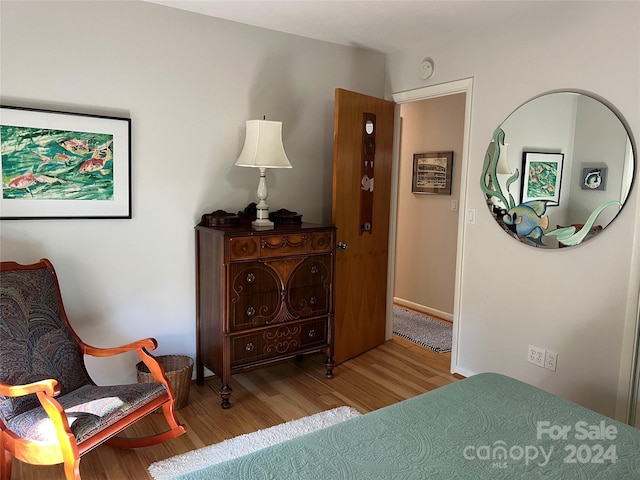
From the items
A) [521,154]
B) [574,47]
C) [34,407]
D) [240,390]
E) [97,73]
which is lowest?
[240,390]

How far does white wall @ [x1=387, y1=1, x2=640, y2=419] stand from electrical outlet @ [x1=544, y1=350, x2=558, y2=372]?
0.10 ft

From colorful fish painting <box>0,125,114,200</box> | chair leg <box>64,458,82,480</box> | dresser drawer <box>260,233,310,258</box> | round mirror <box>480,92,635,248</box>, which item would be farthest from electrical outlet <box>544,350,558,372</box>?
Result: colorful fish painting <box>0,125,114,200</box>

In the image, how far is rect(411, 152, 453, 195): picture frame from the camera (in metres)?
4.61

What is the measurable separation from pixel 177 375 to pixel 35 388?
3.15ft

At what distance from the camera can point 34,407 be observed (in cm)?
211

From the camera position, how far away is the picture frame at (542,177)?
276cm

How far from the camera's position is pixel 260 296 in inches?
116

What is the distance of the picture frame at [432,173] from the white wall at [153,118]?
1.65 meters

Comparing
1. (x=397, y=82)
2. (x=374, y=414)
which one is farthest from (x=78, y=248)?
(x=397, y=82)

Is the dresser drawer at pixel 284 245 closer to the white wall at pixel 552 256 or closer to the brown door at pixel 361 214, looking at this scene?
the brown door at pixel 361 214

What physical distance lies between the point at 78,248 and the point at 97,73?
38.8 inches

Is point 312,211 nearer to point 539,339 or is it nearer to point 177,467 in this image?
point 539,339

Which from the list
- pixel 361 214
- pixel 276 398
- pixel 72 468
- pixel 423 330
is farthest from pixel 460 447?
pixel 423 330

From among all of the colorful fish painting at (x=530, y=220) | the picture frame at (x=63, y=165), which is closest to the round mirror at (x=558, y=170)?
the colorful fish painting at (x=530, y=220)
